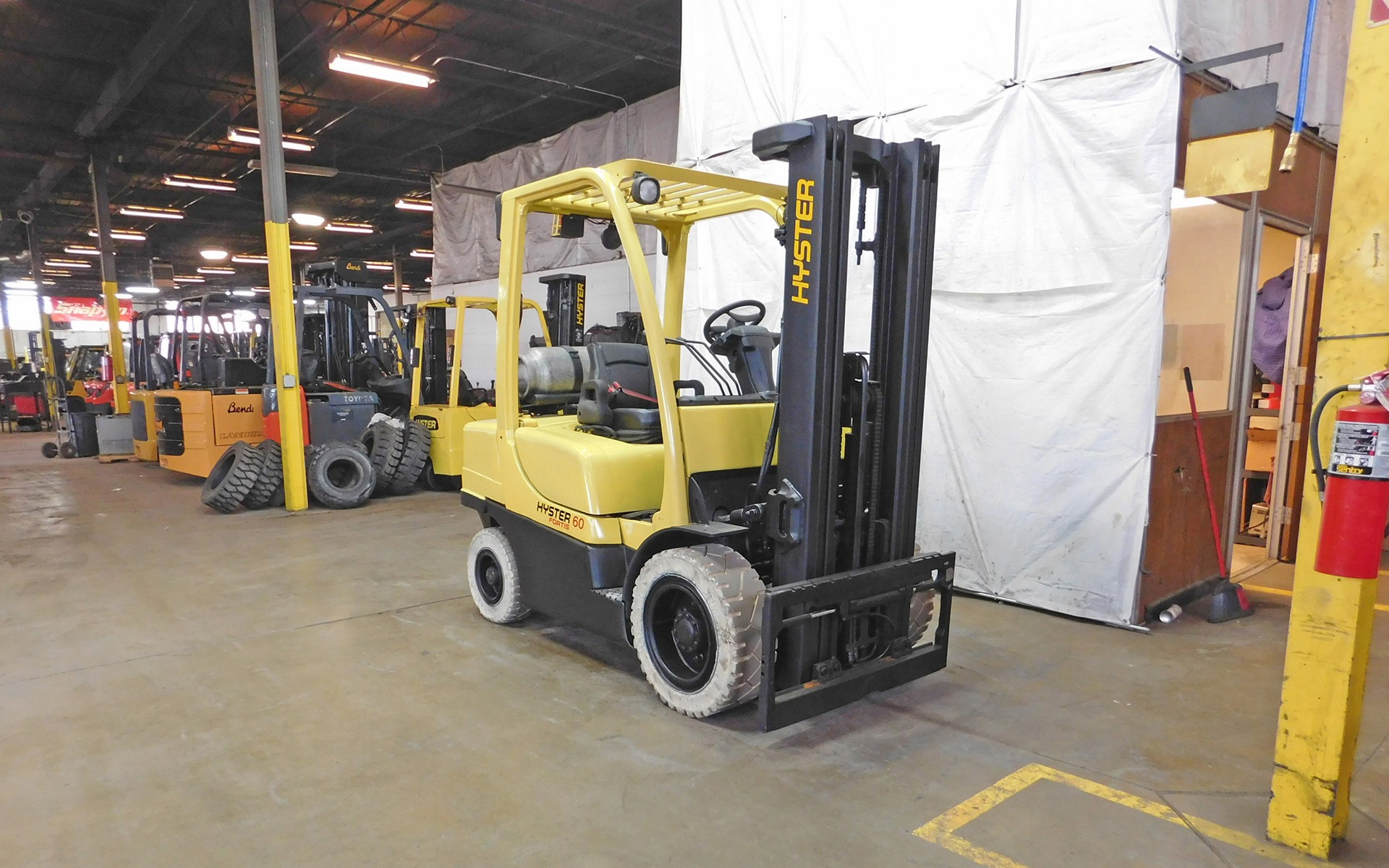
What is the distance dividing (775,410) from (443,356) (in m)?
8.37

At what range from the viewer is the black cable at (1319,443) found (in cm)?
239

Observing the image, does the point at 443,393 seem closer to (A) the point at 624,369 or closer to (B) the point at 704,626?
(A) the point at 624,369

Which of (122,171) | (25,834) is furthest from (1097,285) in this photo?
(122,171)

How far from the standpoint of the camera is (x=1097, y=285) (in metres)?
4.82

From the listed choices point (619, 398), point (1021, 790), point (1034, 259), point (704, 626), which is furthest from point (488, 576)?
point (1034, 259)

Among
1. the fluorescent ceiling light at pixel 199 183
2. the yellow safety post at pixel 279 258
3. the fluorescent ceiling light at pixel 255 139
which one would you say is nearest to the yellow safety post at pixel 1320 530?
the yellow safety post at pixel 279 258

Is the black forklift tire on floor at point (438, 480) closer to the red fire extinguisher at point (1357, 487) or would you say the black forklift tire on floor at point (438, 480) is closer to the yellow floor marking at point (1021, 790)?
the yellow floor marking at point (1021, 790)

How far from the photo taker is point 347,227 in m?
23.8

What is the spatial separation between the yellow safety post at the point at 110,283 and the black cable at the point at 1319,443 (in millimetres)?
18161

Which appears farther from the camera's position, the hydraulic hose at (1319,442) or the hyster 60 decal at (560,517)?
the hyster 60 decal at (560,517)

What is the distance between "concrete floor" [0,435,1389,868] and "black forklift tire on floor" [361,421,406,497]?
13.8 feet

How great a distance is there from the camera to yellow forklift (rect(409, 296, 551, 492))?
9719 mm

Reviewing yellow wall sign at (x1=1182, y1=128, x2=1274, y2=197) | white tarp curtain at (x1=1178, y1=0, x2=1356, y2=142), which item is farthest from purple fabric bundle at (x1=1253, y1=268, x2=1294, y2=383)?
yellow wall sign at (x1=1182, y1=128, x2=1274, y2=197)

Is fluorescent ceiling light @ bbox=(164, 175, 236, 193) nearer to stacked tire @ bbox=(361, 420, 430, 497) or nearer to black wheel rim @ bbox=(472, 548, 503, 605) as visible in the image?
stacked tire @ bbox=(361, 420, 430, 497)
